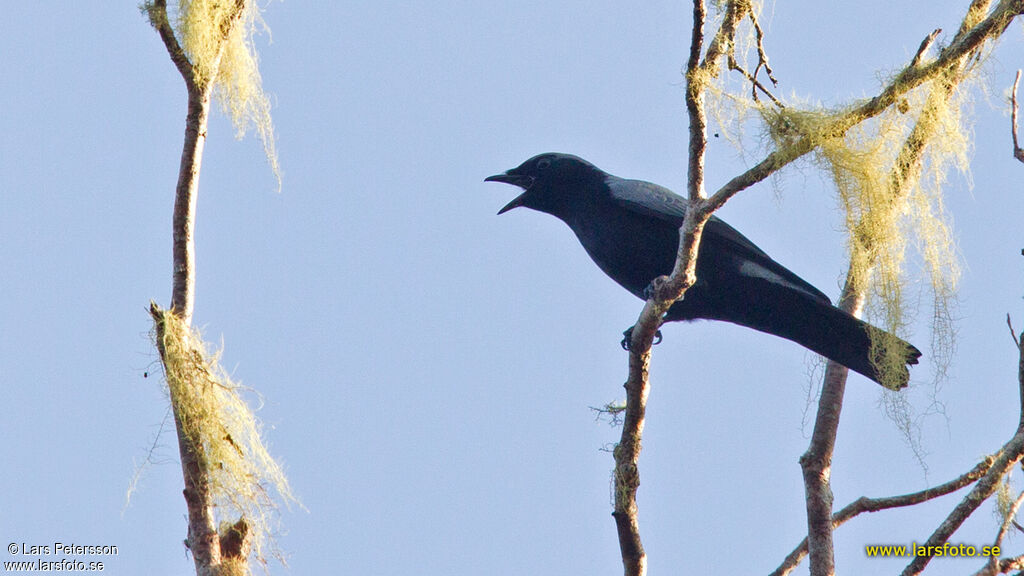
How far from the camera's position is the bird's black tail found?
5.89 meters

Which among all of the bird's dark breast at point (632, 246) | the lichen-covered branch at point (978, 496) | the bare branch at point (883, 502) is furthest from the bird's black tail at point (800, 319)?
the lichen-covered branch at point (978, 496)

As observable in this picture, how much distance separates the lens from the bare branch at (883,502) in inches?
186

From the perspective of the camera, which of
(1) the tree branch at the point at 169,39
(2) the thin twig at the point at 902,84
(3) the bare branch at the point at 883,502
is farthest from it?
(3) the bare branch at the point at 883,502

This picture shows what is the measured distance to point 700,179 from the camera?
3.91 m

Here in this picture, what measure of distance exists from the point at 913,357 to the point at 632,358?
64.2 inches

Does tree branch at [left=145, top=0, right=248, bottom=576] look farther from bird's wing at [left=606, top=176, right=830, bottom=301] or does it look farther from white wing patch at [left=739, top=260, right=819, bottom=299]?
white wing patch at [left=739, top=260, right=819, bottom=299]

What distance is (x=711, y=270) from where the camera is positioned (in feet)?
20.7

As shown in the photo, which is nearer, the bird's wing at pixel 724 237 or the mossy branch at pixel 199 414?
the mossy branch at pixel 199 414

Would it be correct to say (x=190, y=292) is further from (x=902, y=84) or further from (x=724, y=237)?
(x=724, y=237)

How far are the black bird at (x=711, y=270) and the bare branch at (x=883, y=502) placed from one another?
0.99 metres

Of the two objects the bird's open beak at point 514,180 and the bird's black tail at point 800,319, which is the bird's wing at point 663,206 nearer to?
the bird's black tail at point 800,319

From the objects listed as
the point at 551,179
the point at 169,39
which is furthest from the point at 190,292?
the point at 551,179

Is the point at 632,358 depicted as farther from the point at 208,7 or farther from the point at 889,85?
the point at 208,7

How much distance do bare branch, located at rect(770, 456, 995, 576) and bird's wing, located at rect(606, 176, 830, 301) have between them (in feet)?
4.38
